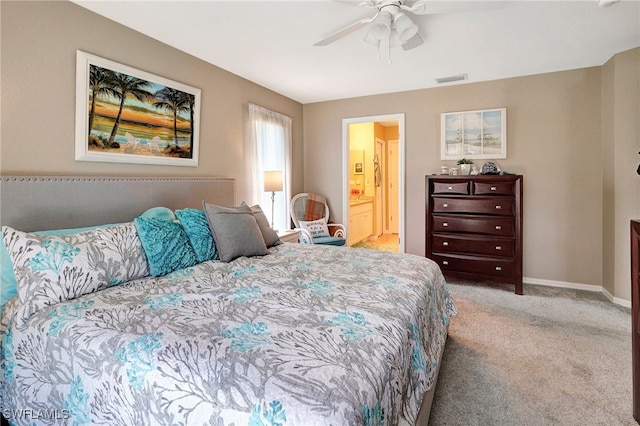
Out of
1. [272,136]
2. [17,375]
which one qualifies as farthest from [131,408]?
[272,136]

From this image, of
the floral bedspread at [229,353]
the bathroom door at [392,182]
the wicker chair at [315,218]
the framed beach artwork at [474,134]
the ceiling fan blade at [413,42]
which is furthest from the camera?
the bathroom door at [392,182]

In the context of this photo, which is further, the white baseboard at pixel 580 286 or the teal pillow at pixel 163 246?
the white baseboard at pixel 580 286

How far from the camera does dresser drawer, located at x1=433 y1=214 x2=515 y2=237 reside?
3.70 m

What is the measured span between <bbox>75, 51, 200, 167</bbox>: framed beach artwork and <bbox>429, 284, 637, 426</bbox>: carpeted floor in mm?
2821

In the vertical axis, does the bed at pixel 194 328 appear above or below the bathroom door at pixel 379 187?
below

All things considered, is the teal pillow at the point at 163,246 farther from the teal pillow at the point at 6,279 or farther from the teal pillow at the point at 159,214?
the teal pillow at the point at 6,279

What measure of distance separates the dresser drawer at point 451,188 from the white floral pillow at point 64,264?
334 cm

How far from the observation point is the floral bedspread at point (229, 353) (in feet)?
3.07

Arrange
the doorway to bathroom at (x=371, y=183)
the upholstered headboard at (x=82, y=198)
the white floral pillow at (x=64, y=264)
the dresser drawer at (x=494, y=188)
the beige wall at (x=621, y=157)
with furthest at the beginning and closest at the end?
the doorway to bathroom at (x=371, y=183), the dresser drawer at (x=494, y=188), the beige wall at (x=621, y=157), the upholstered headboard at (x=82, y=198), the white floral pillow at (x=64, y=264)

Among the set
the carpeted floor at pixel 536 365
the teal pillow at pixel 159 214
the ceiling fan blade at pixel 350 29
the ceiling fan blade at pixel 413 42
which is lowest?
the carpeted floor at pixel 536 365

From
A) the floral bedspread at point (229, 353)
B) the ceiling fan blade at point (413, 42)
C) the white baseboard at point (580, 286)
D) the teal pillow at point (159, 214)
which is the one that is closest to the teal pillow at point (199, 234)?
the teal pillow at point (159, 214)

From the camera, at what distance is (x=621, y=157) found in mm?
3289

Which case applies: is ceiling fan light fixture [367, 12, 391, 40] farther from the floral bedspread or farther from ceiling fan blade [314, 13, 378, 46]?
the floral bedspread

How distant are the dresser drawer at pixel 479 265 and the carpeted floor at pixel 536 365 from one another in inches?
15.5
